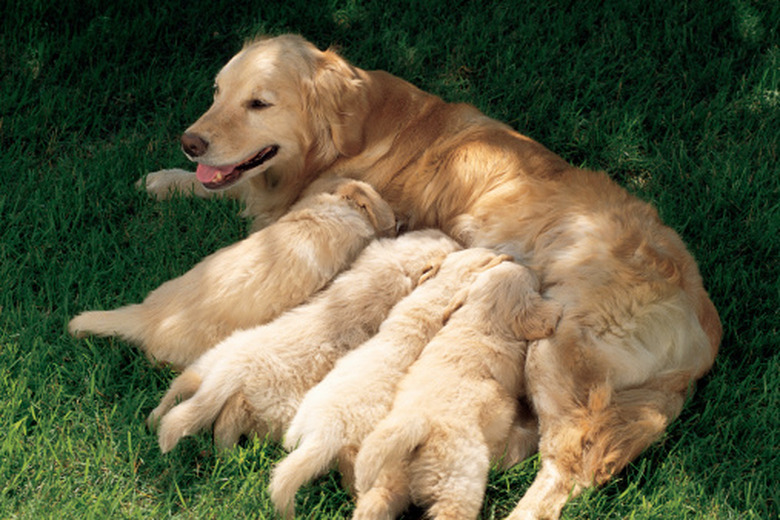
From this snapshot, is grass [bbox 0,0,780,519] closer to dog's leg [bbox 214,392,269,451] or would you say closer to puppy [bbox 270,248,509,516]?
dog's leg [bbox 214,392,269,451]

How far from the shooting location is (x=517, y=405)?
10.3ft

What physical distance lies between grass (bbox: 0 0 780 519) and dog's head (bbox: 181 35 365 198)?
14.4 inches

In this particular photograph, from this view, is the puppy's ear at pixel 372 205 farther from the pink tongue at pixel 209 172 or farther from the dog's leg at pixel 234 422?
the dog's leg at pixel 234 422

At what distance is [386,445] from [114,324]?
121 centimetres

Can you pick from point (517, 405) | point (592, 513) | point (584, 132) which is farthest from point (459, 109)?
point (592, 513)

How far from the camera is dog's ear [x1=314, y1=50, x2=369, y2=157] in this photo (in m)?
3.79

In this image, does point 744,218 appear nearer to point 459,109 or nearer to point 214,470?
point 459,109

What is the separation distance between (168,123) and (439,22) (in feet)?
5.52

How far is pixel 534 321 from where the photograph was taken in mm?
3104

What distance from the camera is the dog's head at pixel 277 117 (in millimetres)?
3740

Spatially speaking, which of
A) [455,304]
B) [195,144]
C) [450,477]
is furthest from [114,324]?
[450,477]

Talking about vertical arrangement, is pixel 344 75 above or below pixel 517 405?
above

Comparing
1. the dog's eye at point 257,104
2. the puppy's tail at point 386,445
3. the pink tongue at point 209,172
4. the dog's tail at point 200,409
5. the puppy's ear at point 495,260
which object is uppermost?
the dog's eye at point 257,104

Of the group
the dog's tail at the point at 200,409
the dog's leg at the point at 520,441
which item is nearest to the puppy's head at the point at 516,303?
the dog's leg at the point at 520,441
